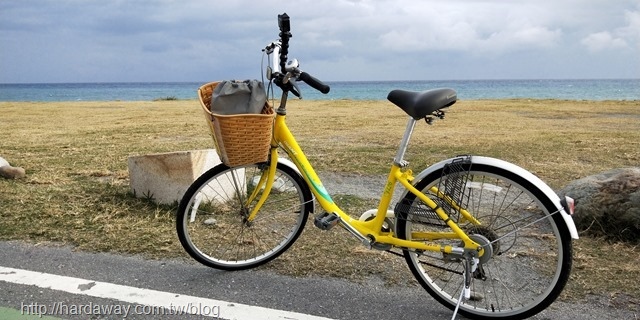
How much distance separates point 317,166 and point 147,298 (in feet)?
13.0

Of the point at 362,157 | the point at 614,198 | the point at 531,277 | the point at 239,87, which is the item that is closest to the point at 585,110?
the point at 362,157

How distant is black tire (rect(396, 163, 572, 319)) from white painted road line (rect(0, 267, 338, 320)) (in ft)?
2.39

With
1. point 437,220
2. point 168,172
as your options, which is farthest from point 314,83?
point 168,172

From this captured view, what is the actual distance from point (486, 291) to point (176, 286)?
6.12ft

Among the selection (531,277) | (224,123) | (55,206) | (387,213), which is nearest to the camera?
(224,123)

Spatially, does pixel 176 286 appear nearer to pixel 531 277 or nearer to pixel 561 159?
pixel 531 277

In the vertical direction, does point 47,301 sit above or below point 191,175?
below

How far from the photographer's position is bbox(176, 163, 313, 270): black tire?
345 cm

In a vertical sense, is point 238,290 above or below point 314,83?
below

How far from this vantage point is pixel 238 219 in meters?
3.85

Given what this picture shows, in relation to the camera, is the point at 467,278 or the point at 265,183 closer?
the point at 467,278

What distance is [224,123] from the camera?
2.87 m

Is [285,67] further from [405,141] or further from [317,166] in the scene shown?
[317,166]

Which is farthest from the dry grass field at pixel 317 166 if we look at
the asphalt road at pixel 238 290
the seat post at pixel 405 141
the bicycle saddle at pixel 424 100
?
the bicycle saddle at pixel 424 100
